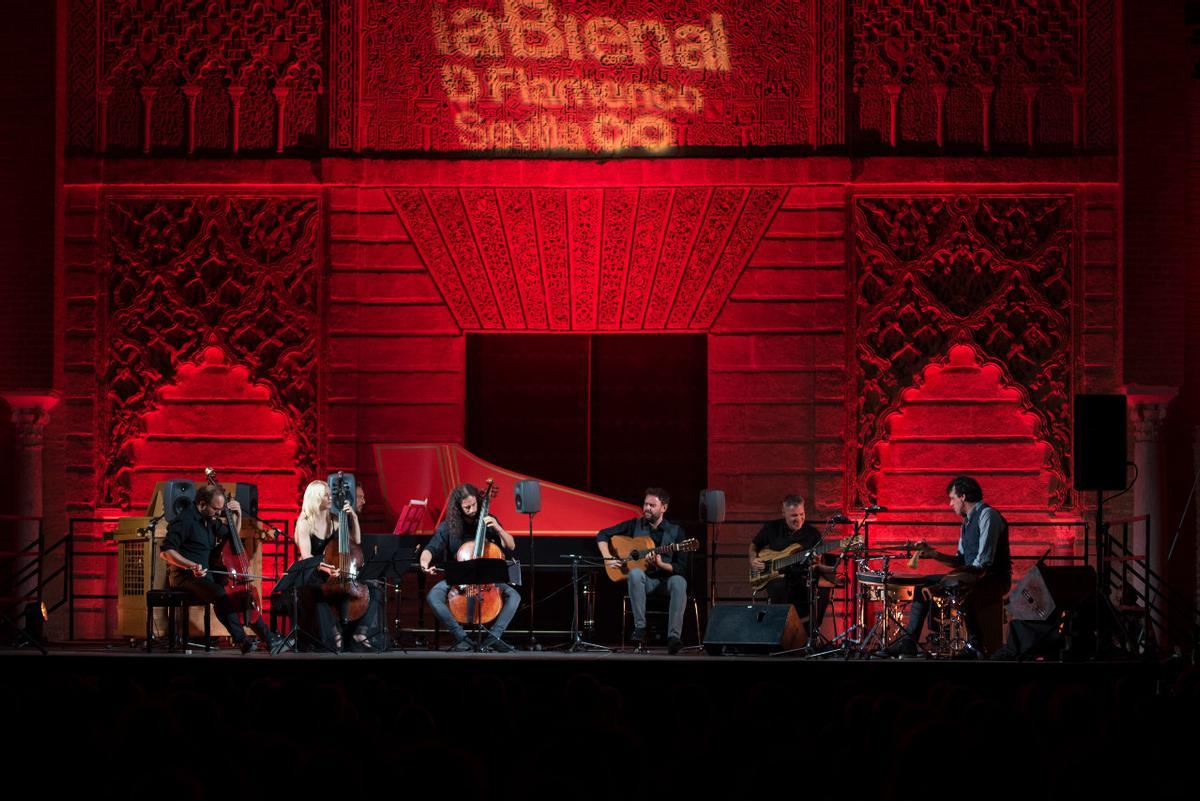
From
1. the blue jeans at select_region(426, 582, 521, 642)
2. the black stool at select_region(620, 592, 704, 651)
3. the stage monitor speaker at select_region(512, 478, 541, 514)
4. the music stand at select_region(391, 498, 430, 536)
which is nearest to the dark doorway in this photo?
the black stool at select_region(620, 592, 704, 651)

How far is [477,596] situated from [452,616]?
0.24 metres

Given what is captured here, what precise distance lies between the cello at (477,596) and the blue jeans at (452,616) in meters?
0.04

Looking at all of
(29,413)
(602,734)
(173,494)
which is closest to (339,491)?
(173,494)

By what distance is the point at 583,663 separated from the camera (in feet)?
32.9

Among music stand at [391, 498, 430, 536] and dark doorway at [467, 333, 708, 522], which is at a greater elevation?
dark doorway at [467, 333, 708, 522]

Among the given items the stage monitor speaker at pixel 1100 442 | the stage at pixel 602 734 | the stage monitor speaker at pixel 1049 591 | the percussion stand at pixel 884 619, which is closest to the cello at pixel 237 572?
the stage at pixel 602 734

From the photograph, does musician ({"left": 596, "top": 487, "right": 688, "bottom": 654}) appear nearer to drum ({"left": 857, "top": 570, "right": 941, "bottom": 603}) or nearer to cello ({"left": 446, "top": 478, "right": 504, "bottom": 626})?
cello ({"left": 446, "top": 478, "right": 504, "bottom": 626})

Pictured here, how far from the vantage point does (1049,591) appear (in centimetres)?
1083

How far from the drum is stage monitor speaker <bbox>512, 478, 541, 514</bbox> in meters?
2.48

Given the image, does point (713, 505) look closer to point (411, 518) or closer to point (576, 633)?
point (576, 633)

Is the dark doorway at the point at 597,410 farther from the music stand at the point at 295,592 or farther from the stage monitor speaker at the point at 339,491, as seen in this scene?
the music stand at the point at 295,592

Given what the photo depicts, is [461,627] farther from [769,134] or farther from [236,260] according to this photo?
[769,134]

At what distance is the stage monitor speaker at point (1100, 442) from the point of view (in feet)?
35.6

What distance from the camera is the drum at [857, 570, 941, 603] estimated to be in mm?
11086
